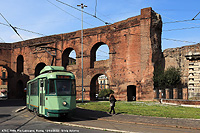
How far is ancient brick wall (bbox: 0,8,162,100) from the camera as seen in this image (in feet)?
91.5

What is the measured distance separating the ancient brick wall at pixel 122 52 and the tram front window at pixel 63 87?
58.0ft

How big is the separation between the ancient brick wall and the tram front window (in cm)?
1768

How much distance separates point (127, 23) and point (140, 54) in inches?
191

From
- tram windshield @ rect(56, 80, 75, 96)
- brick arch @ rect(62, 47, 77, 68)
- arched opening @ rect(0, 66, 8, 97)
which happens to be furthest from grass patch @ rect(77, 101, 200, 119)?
arched opening @ rect(0, 66, 8, 97)

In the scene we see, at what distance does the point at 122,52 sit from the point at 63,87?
19.6 m

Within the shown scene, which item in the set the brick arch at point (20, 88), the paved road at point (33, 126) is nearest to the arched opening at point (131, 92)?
the paved road at point (33, 126)

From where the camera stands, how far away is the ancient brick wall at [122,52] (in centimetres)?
2789

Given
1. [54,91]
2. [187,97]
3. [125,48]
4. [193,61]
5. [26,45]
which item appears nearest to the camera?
[54,91]

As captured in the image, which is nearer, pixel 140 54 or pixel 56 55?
pixel 140 54

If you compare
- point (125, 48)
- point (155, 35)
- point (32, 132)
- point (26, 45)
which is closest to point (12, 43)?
point (26, 45)

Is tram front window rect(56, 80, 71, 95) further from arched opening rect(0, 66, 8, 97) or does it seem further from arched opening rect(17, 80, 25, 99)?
arched opening rect(0, 66, 8, 97)

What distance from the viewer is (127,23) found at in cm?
2986

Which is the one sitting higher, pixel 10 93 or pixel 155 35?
pixel 155 35

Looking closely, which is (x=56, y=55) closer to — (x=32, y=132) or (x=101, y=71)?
(x=101, y=71)
